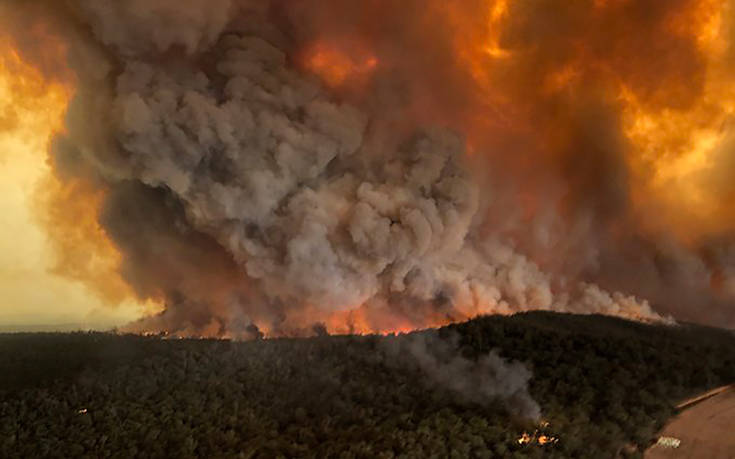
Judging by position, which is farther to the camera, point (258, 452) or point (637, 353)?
point (637, 353)

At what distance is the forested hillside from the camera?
66.3 ft

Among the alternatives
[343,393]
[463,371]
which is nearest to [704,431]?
[463,371]

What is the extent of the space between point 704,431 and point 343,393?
44.6ft

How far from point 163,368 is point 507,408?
1405 cm

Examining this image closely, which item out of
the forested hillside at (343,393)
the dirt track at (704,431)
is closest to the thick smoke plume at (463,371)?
the forested hillside at (343,393)

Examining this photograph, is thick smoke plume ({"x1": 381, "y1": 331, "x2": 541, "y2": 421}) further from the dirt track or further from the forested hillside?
the dirt track

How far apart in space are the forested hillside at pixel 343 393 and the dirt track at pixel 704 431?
0.57m

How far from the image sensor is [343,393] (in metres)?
24.7

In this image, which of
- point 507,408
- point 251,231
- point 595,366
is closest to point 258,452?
point 507,408

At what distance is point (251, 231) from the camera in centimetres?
3866

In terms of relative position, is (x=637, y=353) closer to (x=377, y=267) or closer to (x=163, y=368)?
(x=377, y=267)

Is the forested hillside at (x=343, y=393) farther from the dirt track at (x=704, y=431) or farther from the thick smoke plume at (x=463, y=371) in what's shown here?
the dirt track at (x=704, y=431)

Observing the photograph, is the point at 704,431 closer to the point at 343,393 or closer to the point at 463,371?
the point at 463,371

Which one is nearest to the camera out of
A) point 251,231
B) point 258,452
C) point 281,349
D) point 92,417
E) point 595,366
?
point 258,452
